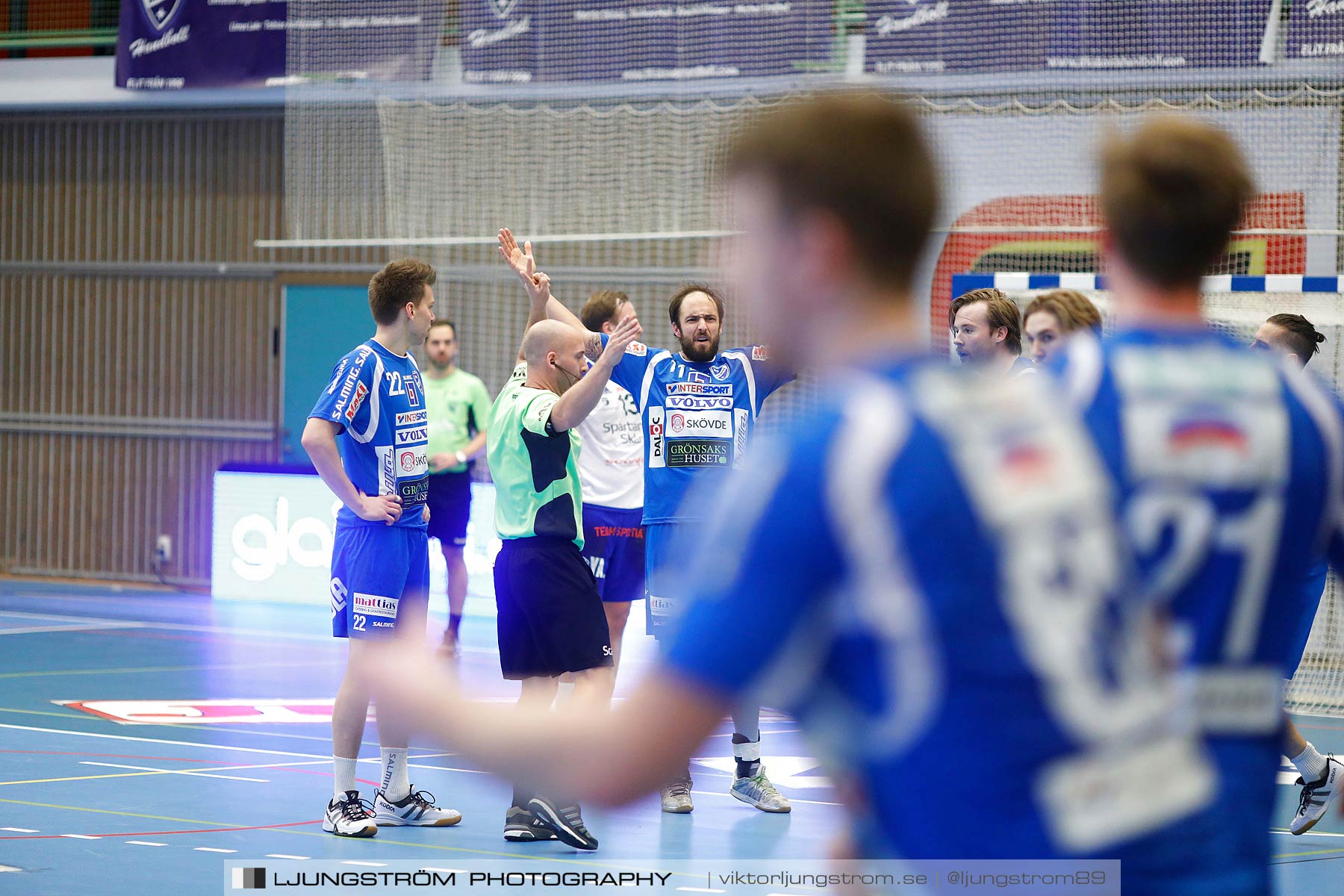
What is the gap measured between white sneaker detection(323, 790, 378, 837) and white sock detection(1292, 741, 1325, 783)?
3.74 metres

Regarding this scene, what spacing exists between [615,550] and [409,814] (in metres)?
2.22

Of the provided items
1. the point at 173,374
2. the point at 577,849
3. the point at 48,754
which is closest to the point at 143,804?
the point at 48,754

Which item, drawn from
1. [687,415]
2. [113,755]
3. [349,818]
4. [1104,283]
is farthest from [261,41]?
[349,818]

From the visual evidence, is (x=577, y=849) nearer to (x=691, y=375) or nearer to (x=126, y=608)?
(x=691, y=375)

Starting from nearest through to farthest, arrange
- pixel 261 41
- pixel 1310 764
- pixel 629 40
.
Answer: pixel 1310 764 < pixel 629 40 < pixel 261 41

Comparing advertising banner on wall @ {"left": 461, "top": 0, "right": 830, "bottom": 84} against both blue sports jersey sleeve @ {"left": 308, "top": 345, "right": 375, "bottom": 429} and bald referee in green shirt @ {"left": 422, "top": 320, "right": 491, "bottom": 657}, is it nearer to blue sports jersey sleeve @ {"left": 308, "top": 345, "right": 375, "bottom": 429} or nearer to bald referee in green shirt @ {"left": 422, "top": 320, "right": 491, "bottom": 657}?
bald referee in green shirt @ {"left": 422, "top": 320, "right": 491, "bottom": 657}

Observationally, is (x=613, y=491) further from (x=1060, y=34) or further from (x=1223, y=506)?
(x=1223, y=506)

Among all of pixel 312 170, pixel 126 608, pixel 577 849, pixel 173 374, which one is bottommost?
pixel 126 608

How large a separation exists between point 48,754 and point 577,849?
10.1 feet

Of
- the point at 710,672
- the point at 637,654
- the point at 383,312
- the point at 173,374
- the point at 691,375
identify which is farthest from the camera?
the point at 173,374

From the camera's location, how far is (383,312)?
645 cm

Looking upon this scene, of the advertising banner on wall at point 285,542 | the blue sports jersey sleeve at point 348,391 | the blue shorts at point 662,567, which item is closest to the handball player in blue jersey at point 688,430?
the blue shorts at point 662,567

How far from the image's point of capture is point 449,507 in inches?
437

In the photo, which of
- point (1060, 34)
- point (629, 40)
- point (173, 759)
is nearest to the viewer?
point (173, 759)
